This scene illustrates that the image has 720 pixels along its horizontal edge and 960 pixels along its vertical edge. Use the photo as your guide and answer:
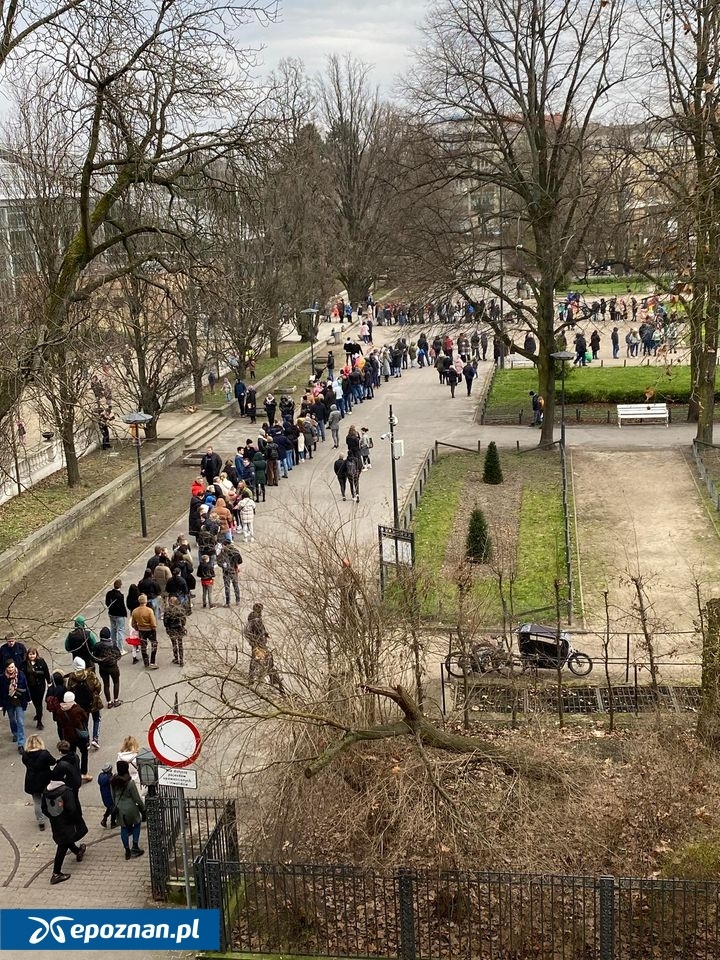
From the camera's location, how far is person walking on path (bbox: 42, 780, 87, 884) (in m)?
12.4

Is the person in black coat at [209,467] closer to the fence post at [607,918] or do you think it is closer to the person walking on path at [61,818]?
the person walking on path at [61,818]

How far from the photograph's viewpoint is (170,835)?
12320mm

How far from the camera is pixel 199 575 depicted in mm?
20141

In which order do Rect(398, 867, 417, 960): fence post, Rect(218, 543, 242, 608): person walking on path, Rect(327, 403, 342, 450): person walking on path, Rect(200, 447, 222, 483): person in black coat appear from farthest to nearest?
Rect(327, 403, 342, 450): person walking on path < Rect(200, 447, 222, 483): person in black coat < Rect(218, 543, 242, 608): person walking on path < Rect(398, 867, 417, 960): fence post

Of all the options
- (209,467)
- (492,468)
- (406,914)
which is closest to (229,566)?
(209,467)

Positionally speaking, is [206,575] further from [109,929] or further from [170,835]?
[109,929]

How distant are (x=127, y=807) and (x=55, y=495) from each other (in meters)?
15.5

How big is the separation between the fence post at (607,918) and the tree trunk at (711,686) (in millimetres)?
3083

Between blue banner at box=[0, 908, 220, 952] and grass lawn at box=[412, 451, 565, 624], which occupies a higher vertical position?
grass lawn at box=[412, 451, 565, 624]

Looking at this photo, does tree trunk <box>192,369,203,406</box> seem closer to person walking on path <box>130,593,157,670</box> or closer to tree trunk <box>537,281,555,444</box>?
tree trunk <box>537,281,555,444</box>

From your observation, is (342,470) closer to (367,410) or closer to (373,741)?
(367,410)

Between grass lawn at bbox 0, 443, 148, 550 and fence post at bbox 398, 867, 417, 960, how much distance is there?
12.8 metres

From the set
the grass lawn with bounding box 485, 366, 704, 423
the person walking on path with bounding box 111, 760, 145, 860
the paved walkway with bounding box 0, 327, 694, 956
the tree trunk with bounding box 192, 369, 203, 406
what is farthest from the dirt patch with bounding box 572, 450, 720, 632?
the tree trunk with bounding box 192, 369, 203, 406

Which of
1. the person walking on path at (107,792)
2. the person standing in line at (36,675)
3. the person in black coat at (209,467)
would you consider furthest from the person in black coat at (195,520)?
the person walking on path at (107,792)
